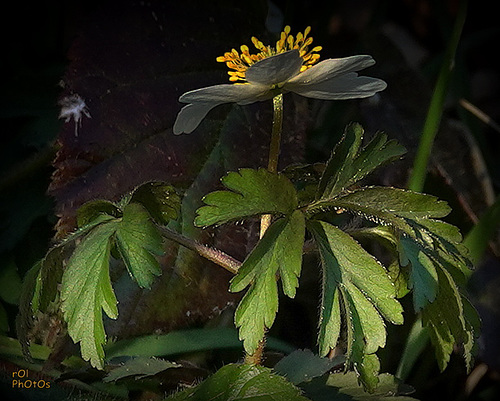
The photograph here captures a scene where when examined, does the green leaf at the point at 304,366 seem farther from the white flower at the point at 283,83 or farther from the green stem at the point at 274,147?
the white flower at the point at 283,83

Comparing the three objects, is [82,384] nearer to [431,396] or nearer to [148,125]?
[148,125]

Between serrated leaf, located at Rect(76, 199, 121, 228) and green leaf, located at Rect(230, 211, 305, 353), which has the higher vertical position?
serrated leaf, located at Rect(76, 199, 121, 228)

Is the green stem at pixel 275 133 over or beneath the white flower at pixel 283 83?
beneath

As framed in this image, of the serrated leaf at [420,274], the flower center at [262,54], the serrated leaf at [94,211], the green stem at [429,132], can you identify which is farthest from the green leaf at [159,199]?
the green stem at [429,132]

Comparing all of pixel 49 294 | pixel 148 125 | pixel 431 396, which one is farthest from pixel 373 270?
pixel 431 396

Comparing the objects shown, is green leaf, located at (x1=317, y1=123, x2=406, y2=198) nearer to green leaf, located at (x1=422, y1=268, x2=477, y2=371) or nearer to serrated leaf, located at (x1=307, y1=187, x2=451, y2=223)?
serrated leaf, located at (x1=307, y1=187, x2=451, y2=223)

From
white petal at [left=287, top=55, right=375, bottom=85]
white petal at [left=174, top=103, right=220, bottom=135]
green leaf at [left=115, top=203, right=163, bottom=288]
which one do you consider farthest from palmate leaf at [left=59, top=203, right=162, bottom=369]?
white petal at [left=287, top=55, right=375, bottom=85]
